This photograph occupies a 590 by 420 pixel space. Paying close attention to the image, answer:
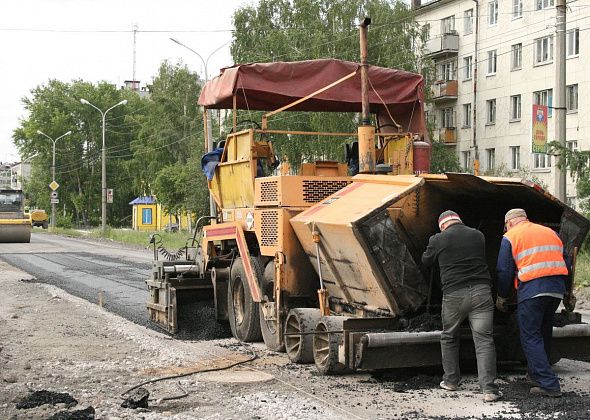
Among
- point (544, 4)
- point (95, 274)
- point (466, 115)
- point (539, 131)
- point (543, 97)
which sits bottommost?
A: point (95, 274)

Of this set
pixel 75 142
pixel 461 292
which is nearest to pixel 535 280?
pixel 461 292

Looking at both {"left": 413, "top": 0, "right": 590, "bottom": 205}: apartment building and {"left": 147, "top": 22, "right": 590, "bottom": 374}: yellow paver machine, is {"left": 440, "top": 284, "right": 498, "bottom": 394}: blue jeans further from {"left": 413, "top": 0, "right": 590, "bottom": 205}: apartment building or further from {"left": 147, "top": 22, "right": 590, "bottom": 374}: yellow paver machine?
{"left": 413, "top": 0, "right": 590, "bottom": 205}: apartment building

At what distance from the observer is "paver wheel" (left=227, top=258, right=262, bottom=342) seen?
9586mm

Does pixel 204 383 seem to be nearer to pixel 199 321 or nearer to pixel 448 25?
pixel 199 321

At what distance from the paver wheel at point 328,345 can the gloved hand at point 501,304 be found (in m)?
1.34

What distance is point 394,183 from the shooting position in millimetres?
7516

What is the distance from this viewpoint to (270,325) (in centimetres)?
913

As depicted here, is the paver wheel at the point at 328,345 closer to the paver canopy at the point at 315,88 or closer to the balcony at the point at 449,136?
the paver canopy at the point at 315,88

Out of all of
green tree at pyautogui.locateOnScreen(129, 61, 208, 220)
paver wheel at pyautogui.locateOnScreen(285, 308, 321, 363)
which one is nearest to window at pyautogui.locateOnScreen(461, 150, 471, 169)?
green tree at pyautogui.locateOnScreen(129, 61, 208, 220)

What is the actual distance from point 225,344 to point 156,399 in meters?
3.14

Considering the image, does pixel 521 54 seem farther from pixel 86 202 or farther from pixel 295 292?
pixel 86 202

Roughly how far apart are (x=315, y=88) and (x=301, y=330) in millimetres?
3230

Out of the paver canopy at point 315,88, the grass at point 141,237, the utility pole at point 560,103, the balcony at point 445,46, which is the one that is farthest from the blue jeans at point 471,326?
the balcony at point 445,46

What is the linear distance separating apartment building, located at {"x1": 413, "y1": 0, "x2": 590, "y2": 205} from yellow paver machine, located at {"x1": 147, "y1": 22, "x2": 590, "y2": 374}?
2605 cm
